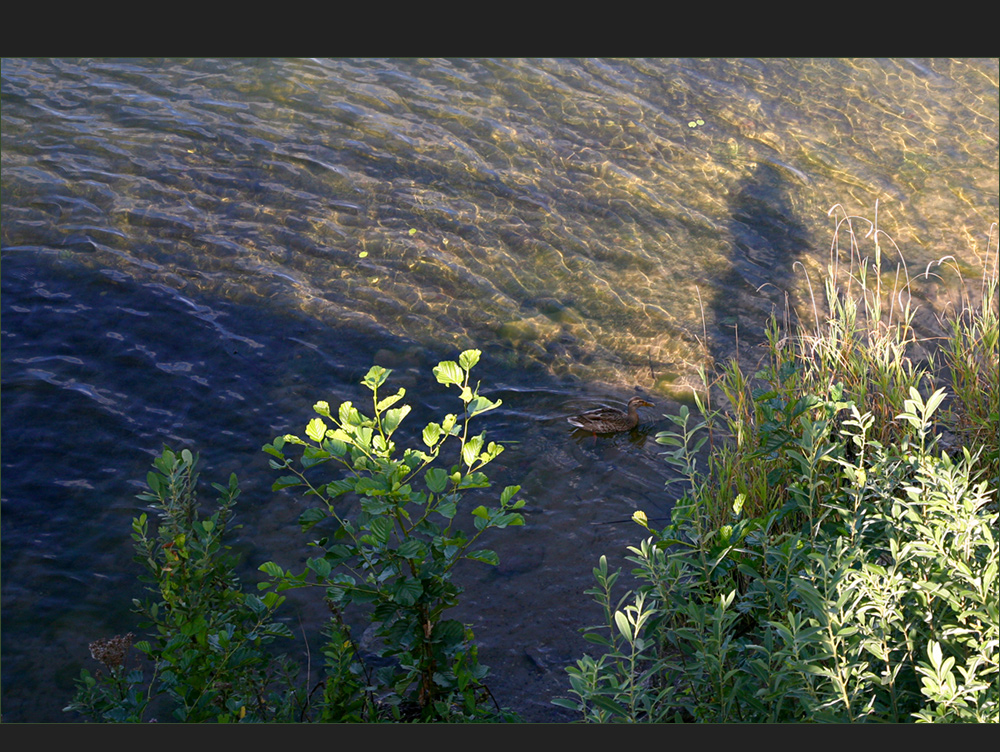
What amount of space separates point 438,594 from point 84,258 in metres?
5.15

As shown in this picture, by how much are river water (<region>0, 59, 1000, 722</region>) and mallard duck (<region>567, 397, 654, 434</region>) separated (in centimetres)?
10

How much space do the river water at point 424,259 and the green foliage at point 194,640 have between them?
3.59 feet

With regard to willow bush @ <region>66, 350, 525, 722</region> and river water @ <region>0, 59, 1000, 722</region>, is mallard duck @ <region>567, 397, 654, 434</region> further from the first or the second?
willow bush @ <region>66, 350, 525, 722</region>

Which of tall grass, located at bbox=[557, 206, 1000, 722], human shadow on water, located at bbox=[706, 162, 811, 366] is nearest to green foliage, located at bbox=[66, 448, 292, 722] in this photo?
tall grass, located at bbox=[557, 206, 1000, 722]

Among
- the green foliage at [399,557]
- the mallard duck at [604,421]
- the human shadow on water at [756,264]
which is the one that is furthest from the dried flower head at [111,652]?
the human shadow on water at [756,264]

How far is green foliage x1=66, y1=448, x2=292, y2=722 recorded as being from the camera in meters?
3.00

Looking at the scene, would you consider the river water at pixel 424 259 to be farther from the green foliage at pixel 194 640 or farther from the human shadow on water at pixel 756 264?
the green foliage at pixel 194 640

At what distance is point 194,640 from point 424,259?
4.44 meters

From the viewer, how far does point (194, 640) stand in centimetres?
310

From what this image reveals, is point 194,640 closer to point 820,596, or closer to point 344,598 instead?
point 344,598

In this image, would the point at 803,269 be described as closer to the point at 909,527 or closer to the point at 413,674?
the point at 909,527

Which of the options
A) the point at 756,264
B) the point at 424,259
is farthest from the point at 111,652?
the point at 756,264

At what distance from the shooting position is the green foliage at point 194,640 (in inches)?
118

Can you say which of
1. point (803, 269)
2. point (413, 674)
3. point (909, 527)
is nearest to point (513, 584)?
point (413, 674)
